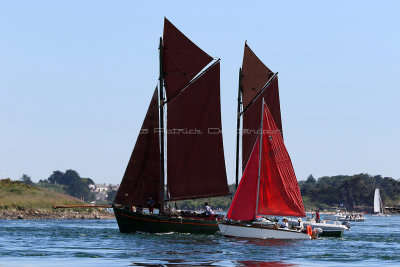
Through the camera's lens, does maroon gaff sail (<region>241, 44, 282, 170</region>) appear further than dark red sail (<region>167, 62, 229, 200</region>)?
Yes

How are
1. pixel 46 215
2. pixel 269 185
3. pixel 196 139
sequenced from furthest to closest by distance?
1. pixel 46 215
2. pixel 196 139
3. pixel 269 185

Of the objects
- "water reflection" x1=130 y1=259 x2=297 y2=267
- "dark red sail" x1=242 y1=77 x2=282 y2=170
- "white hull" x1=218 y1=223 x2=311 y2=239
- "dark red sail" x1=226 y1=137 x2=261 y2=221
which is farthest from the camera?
"dark red sail" x1=242 y1=77 x2=282 y2=170

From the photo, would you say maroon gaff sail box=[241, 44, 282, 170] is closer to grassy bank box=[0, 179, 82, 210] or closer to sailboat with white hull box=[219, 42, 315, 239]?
sailboat with white hull box=[219, 42, 315, 239]

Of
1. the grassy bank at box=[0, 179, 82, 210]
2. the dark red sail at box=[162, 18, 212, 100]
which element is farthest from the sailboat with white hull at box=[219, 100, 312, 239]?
the grassy bank at box=[0, 179, 82, 210]

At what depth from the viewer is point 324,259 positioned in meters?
56.7

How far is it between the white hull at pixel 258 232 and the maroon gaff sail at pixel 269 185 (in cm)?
107

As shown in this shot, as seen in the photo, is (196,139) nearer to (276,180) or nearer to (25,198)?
(276,180)

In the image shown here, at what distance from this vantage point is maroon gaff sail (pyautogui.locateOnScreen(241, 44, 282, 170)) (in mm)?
79062

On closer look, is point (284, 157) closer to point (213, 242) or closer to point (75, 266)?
point (213, 242)

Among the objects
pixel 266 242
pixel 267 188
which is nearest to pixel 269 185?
pixel 267 188

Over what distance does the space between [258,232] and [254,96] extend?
622 inches

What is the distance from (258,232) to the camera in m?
70.8

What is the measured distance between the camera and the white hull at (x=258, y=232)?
232 feet

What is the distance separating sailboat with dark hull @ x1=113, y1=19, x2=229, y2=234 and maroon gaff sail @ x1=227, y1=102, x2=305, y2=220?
4890mm
